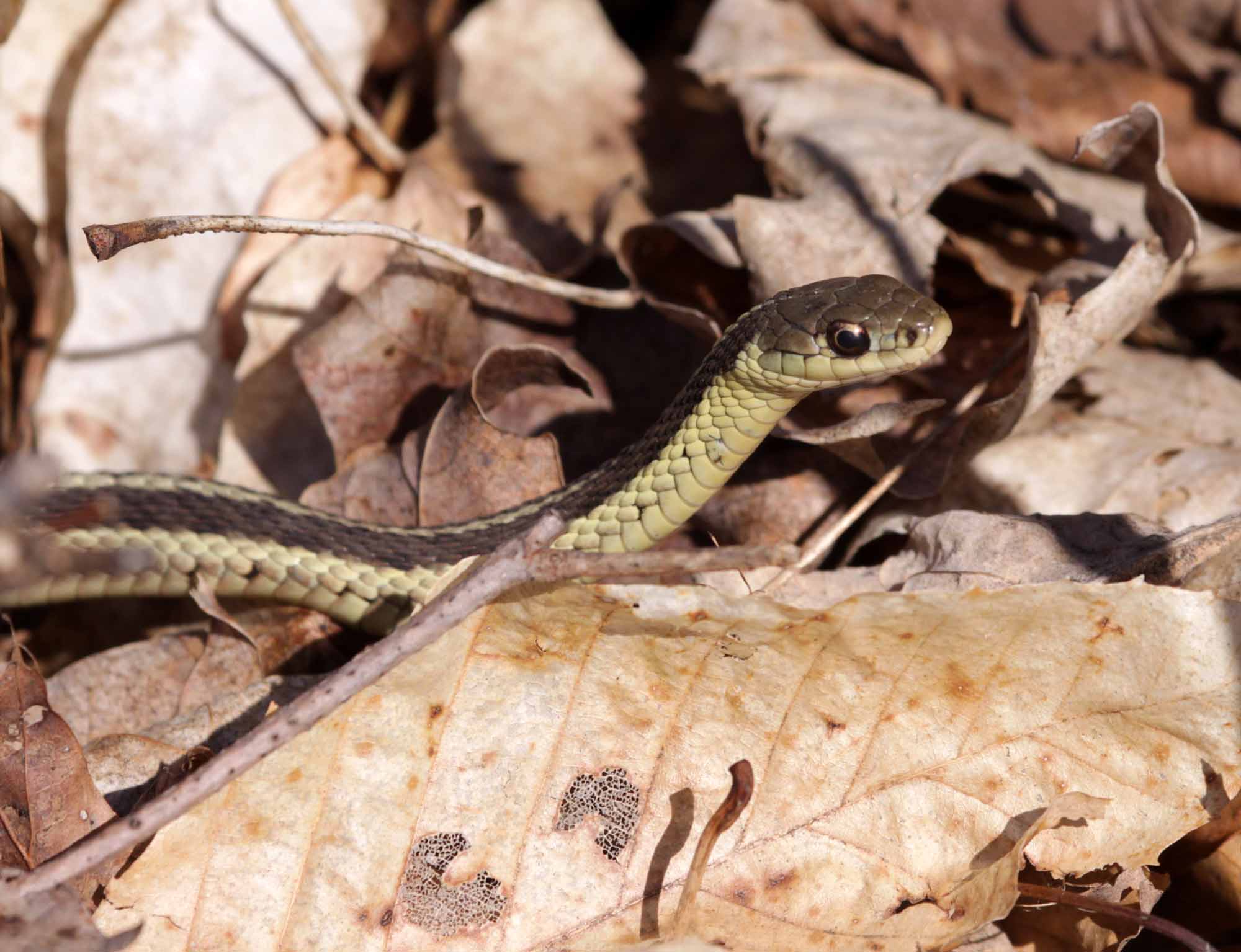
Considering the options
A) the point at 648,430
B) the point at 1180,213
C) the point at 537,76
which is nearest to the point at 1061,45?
the point at 1180,213

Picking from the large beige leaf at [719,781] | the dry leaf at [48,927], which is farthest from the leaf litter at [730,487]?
the dry leaf at [48,927]

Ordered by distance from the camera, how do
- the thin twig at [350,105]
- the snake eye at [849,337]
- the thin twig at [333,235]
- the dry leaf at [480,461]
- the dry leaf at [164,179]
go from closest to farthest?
the thin twig at [333,235]
the snake eye at [849,337]
the dry leaf at [480,461]
the dry leaf at [164,179]
the thin twig at [350,105]

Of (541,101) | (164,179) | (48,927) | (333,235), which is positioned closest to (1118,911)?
(48,927)

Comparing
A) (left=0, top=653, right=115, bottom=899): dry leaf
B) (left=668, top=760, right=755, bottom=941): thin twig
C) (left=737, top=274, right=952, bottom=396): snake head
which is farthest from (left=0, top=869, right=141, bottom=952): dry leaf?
(left=737, top=274, right=952, bottom=396): snake head

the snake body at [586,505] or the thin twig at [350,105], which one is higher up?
the thin twig at [350,105]

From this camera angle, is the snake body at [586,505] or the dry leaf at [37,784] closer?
the dry leaf at [37,784]

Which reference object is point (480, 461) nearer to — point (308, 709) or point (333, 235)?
point (333, 235)

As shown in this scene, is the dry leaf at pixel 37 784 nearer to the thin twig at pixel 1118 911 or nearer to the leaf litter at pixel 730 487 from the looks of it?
the leaf litter at pixel 730 487
